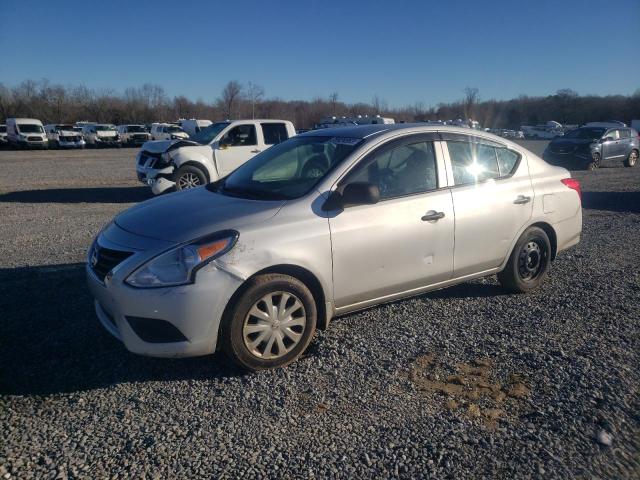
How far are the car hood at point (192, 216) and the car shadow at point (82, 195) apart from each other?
811 centimetres

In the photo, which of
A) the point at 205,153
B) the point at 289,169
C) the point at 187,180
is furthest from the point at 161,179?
the point at 289,169

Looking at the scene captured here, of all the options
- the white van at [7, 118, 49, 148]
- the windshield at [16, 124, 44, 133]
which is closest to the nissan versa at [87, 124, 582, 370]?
the white van at [7, 118, 49, 148]

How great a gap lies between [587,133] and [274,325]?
21249 mm

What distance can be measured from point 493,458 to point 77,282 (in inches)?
174

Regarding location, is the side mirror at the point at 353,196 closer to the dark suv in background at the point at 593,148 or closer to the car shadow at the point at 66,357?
the car shadow at the point at 66,357

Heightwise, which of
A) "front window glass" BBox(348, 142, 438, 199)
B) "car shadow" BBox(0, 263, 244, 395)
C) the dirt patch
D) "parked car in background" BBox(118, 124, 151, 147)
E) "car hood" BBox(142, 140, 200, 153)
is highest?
"parked car in background" BBox(118, 124, 151, 147)

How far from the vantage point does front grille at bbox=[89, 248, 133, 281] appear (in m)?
3.47

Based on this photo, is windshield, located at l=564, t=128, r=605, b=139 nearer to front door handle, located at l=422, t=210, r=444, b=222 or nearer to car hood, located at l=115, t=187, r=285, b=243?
front door handle, located at l=422, t=210, r=444, b=222

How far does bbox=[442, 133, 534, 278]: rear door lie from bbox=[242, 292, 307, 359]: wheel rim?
64.4 inches

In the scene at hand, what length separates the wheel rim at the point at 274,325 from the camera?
351cm

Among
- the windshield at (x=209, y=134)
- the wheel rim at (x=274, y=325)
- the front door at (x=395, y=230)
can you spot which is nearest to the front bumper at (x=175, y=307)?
the wheel rim at (x=274, y=325)

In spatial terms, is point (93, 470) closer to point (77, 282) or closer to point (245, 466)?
point (245, 466)

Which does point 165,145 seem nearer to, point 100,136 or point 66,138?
point 66,138

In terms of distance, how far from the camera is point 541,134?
6050 centimetres
